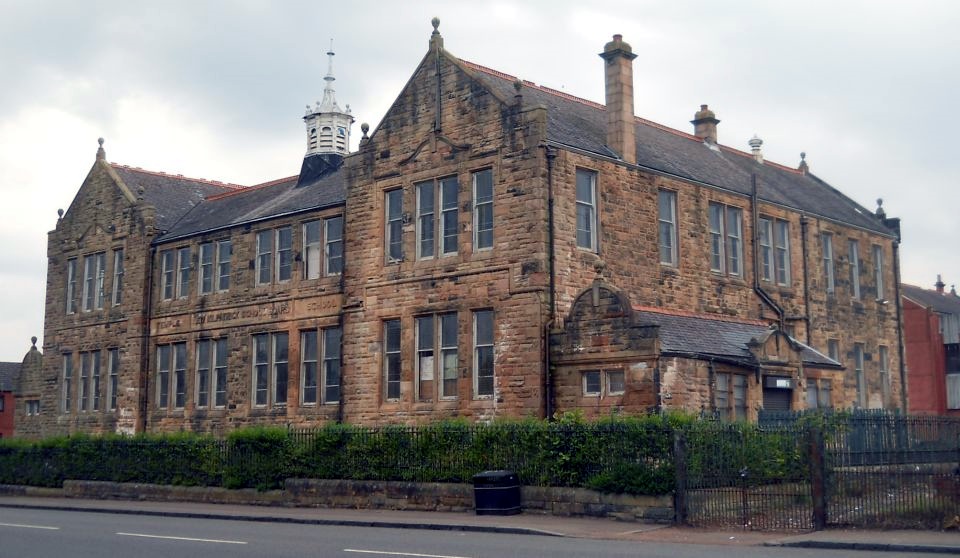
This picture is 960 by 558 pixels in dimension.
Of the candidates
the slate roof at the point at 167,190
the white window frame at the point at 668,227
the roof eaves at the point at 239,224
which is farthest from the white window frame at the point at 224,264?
the white window frame at the point at 668,227

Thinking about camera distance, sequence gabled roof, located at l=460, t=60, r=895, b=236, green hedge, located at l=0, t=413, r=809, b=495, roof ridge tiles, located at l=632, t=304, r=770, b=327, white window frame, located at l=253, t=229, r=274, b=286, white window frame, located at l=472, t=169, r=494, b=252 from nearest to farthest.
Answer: green hedge, located at l=0, t=413, r=809, b=495, roof ridge tiles, located at l=632, t=304, r=770, b=327, white window frame, located at l=472, t=169, r=494, b=252, gabled roof, located at l=460, t=60, r=895, b=236, white window frame, located at l=253, t=229, r=274, b=286

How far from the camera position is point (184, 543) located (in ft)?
53.0

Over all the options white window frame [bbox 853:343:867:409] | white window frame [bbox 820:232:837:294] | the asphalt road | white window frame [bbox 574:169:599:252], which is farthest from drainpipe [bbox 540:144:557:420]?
white window frame [bbox 853:343:867:409]

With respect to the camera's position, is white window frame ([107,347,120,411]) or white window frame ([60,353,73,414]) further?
white window frame ([60,353,73,414])

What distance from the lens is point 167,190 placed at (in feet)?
138

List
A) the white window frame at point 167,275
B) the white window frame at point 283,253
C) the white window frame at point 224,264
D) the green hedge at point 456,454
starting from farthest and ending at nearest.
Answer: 1. the white window frame at point 167,275
2. the white window frame at point 224,264
3. the white window frame at point 283,253
4. the green hedge at point 456,454

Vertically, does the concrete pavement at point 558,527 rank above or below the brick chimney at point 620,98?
below

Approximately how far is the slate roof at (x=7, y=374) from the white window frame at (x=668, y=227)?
193ft

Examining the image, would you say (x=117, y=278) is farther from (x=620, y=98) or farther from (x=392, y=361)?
(x=620, y=98)

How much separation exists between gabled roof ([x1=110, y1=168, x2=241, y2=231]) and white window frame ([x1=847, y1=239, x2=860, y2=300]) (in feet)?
80.3

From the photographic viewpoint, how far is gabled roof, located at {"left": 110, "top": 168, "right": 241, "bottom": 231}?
40.2 metres

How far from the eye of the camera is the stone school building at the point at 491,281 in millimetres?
25516

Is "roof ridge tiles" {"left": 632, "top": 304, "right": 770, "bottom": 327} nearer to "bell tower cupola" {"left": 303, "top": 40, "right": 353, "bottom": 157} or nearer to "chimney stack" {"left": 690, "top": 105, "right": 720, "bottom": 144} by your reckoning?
"chimney stack" {"left": 690, "top": 105, "right": 720, "bottom": 144}

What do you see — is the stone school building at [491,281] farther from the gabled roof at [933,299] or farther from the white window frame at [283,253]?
the gabled roof at [933,299]
